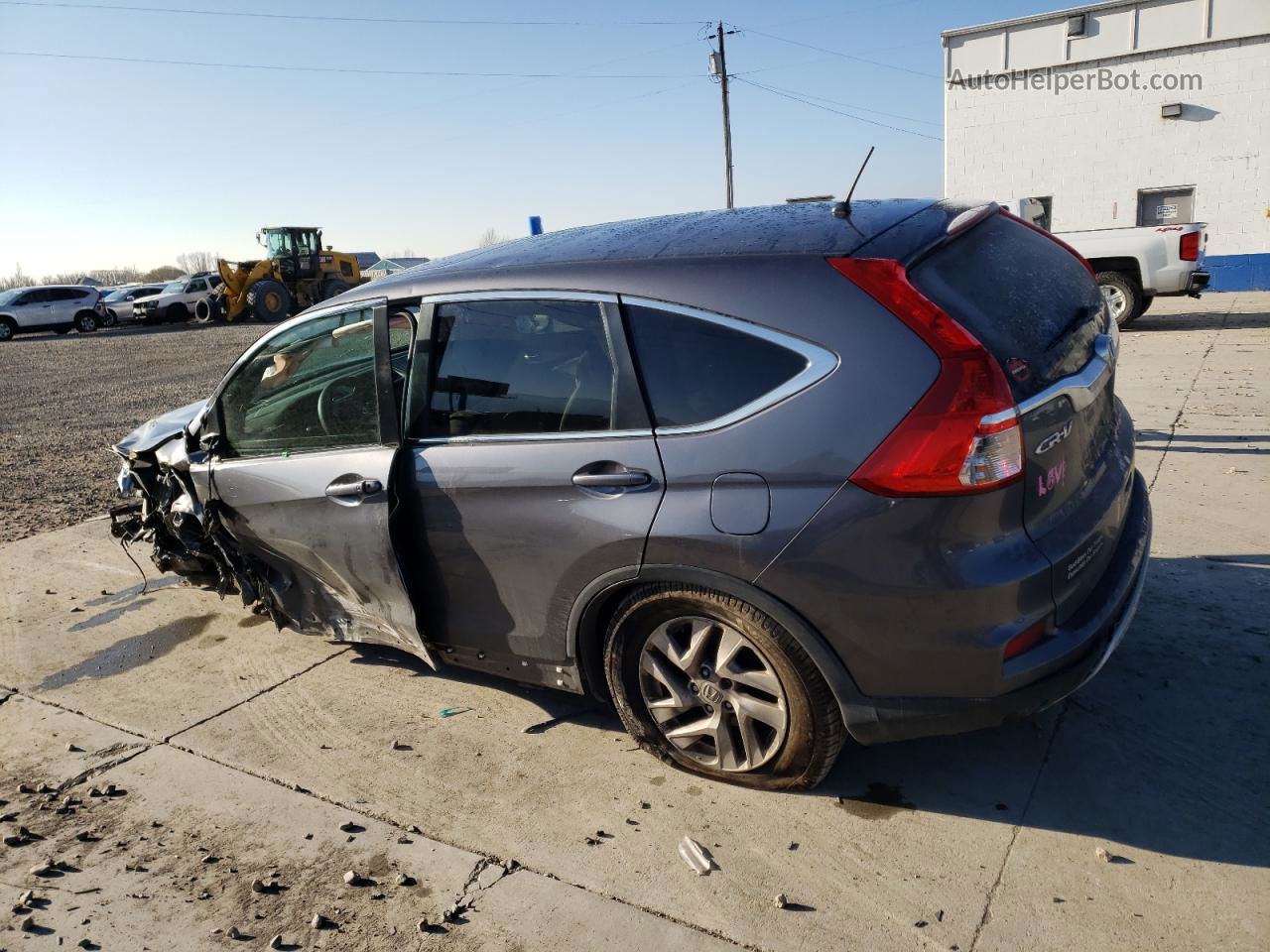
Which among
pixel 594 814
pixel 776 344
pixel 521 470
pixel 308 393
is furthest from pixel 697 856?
pixel 308 393

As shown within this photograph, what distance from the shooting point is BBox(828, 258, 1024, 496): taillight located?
2.59m

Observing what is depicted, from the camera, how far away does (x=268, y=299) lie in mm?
33188

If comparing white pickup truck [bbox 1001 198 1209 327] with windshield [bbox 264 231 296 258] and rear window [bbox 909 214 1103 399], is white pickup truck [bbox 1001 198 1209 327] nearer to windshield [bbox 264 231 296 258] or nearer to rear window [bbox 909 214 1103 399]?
rear window [bbox 909 214 1103 399]

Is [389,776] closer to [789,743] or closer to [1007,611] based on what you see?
[789,743]

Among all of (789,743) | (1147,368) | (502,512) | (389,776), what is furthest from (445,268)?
(1147,368)

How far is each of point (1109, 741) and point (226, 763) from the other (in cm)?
321

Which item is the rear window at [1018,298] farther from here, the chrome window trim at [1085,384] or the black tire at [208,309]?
the black tire at [208,309]

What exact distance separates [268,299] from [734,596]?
3357 centimetres

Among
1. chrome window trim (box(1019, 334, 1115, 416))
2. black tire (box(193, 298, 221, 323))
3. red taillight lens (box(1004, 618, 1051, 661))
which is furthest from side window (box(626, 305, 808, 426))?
black tire (box(193, 298, 221, 323))

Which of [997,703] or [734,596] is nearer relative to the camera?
[997,703]

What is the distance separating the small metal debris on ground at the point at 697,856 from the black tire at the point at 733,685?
1.01 feet

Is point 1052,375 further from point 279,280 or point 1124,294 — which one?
point 279,280

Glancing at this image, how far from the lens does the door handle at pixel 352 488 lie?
11.8ft

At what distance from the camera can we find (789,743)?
3033 mm
